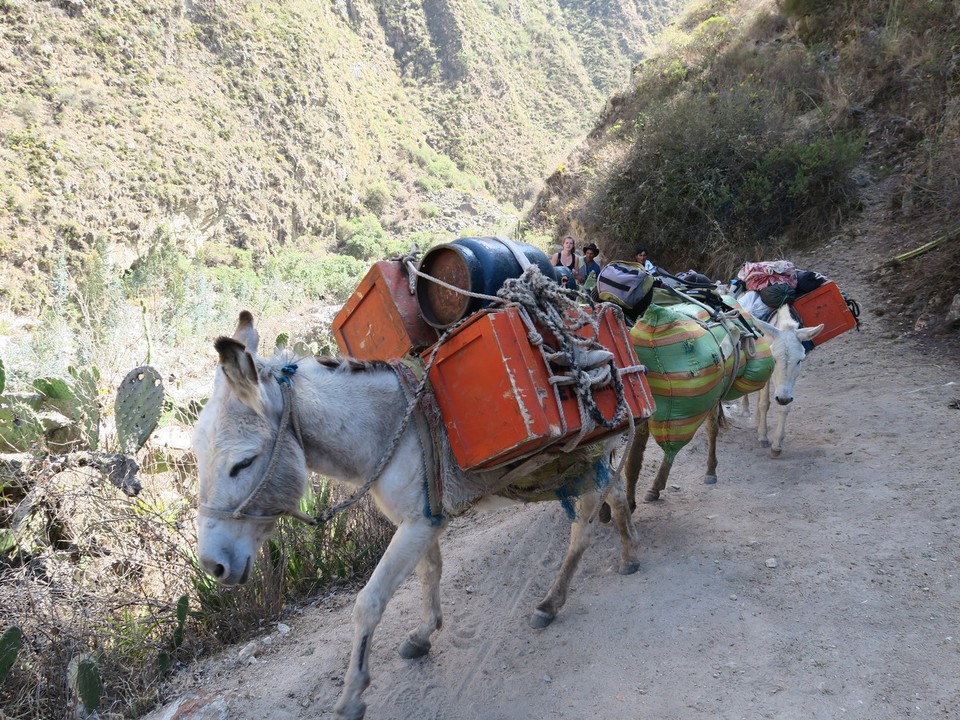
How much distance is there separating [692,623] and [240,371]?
110 inches

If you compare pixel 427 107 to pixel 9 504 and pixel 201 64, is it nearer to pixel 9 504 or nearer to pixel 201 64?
pixel 201 64

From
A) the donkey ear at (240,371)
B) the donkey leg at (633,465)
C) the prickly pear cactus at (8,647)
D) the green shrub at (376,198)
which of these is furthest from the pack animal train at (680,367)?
the green shrub at (376,198)

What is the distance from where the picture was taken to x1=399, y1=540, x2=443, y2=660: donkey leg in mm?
3298

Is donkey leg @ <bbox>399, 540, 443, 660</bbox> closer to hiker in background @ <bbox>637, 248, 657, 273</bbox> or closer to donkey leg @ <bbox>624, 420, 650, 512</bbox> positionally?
donkey leg @ <bbox>624, 420, 650, 512</bbox>

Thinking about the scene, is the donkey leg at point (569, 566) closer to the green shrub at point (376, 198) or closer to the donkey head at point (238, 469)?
the donkey head at point (238, 469)

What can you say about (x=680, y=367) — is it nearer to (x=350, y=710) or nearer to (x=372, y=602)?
(x=372, y=602)

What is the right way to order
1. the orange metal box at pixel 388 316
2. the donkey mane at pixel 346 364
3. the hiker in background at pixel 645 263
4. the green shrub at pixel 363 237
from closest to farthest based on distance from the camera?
the donkey mane at pixel 346 364
the orange metal box at pixel 388 316
the hiker in background at pixel 645 263
the green shrub at pixel 363 237

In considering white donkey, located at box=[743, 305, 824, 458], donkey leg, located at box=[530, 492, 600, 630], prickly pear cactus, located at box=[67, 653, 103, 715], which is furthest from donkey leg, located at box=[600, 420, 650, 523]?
prickly pear cactus, located at box=[67, 653, 103, 715]

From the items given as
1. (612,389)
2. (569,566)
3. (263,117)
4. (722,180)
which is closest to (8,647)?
(569,566)

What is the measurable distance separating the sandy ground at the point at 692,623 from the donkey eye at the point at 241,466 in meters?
1.48

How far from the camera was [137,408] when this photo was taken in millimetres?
4504

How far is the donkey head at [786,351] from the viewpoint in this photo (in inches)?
239

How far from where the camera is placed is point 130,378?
4500mm

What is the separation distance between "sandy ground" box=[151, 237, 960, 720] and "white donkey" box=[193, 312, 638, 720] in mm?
809
